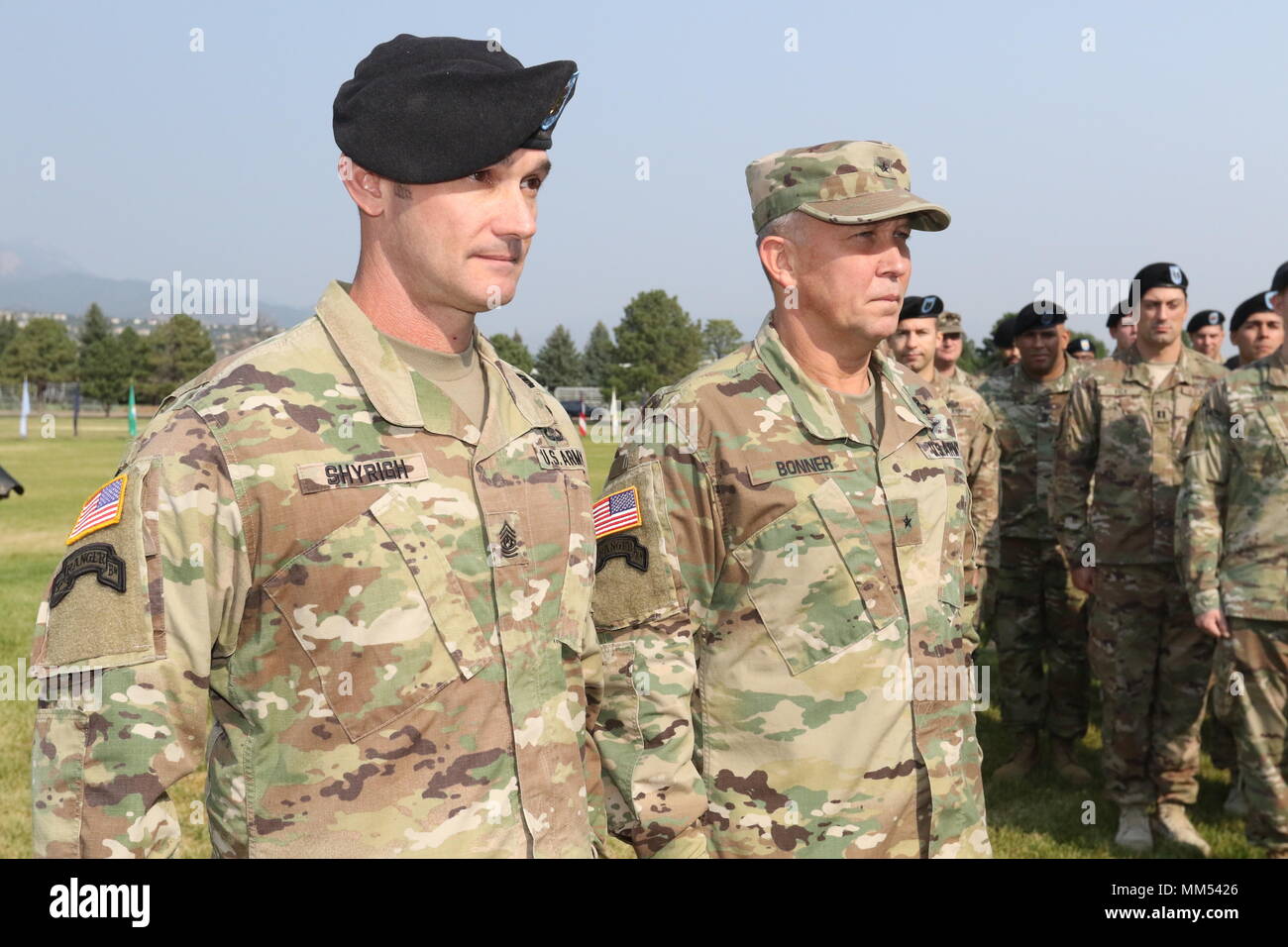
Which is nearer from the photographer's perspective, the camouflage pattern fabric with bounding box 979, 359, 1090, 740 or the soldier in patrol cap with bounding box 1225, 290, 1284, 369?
the camouflage pattern fabric with bounding box 979, 359, 1090, 740

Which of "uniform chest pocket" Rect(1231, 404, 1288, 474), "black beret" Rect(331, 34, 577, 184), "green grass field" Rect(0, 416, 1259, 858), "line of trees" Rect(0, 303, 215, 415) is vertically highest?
"line of trees" Rect(0, 303, 215, 415)

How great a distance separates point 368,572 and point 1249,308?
8.14 meters

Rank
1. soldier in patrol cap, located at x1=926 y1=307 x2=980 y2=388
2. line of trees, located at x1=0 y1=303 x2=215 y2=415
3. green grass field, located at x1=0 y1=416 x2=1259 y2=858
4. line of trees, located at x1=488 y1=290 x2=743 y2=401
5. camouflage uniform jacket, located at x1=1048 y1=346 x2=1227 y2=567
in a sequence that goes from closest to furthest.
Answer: green grass field, located at x1=0 y1=416 x2=1259 y2=858
camouflage uniform jacket, located at x1=1048 y1=346 x2=1227 y2=567
soldier in patrol cap, located at x1=926 y1=307 x2=980 y2=388
line of trees, located at x1=0 y1=303 x2=215 y2=415
line of trees, located at x1=488 y1=290 x2=743 y2=401

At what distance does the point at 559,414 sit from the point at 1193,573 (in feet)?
13.2

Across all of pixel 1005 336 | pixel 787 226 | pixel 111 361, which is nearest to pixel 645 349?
pixel 111 361

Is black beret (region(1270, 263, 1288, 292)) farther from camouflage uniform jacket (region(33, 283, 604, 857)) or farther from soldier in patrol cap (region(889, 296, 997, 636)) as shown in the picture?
camouflage uniform jacket (region(33, 283, 604, 857))

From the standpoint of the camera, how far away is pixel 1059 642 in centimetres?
771

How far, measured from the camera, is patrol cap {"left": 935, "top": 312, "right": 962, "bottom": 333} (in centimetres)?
898

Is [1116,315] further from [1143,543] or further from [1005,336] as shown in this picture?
[1143,543]

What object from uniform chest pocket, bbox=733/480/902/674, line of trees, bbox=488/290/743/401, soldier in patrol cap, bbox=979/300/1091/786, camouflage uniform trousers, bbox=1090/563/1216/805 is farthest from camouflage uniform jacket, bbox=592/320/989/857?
line of trees, bbox=488/290/743/401

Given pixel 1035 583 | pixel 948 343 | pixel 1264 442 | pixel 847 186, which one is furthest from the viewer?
pixel 948 343

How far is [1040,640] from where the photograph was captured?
7758mm

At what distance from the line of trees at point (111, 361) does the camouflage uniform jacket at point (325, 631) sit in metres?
77.2

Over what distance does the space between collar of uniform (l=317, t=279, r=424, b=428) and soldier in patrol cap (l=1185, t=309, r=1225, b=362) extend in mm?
10302
